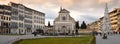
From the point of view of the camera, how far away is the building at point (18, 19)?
419 ft

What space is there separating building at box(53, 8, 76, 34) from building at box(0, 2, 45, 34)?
1437 centimetres

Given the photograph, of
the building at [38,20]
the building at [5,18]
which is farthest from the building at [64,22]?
the building at [5,18]

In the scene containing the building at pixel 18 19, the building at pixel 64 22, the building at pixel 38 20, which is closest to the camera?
the building at pixel 18 19

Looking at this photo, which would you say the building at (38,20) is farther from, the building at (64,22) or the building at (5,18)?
the building at (5,18)

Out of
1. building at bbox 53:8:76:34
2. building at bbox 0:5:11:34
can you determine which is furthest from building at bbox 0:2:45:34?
building at bbox 53:8:76:34

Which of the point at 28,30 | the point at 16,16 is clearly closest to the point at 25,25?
the point at 28,30

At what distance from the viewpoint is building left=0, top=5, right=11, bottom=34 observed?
125 metres

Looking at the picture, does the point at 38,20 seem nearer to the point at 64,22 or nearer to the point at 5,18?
the point at 64,22

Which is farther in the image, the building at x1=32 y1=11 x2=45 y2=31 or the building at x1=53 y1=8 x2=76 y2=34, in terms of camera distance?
the building at x1=32 y1=11 x2=45 y2=31

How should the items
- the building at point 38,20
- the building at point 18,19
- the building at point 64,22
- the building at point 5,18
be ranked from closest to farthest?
the building at point 5,18
the building at point 18,19
the building at point 64,22
the building at point 38,20

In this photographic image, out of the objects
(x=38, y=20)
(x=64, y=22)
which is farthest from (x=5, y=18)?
(x=38, y=20)

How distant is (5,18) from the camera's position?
422 ft

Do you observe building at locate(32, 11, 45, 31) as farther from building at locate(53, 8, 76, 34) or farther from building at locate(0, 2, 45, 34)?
building at locate(53, 8, 76, 34)

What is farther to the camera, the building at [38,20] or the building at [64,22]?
the building at [38,20]
